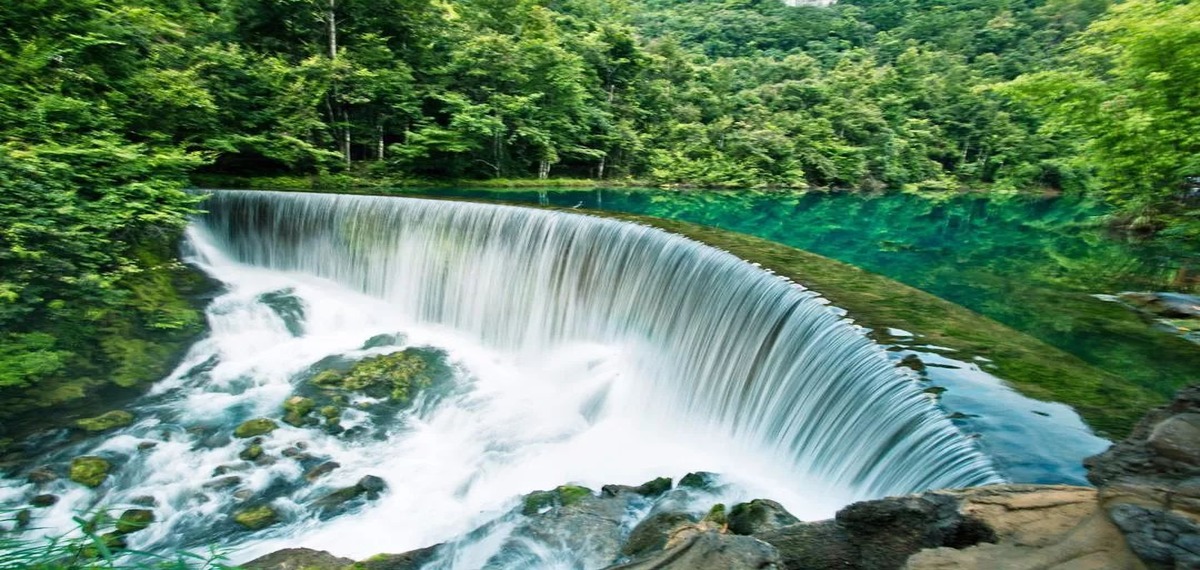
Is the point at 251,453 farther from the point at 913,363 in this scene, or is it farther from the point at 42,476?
the point at 913,363

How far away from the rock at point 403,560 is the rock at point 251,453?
2.77 m

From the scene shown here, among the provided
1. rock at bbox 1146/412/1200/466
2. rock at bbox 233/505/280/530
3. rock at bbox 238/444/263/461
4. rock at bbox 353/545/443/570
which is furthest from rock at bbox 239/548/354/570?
rock at bbox 1146/412/1200/466

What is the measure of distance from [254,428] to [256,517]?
1838 millimetres

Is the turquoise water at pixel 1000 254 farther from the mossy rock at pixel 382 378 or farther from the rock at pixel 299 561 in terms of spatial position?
the rock at pixel 299 561

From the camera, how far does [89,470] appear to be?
246 inches

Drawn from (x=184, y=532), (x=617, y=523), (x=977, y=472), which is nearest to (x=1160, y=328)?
(x=977, y=472)

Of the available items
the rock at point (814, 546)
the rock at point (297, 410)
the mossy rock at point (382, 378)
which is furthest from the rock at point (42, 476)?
the rock at point (814, 546)

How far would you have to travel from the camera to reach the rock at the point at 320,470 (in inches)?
256

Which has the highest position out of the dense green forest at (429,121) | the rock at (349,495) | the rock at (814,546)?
the dense green forest at (429,121)

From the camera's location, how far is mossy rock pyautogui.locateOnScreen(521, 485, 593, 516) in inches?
225

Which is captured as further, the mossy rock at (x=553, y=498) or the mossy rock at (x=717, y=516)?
the mossy rock at (x=553, y=498)

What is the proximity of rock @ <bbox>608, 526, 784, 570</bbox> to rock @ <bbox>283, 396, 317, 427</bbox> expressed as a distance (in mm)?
6510

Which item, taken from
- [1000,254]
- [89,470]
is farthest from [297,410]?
[1000,254]

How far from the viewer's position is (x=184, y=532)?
5.72m
